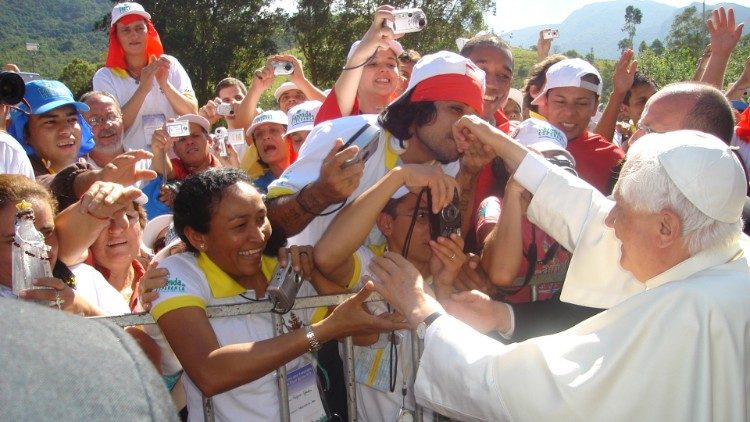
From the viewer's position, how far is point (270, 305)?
253 centimetres

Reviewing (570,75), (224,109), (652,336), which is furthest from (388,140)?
(224,109)

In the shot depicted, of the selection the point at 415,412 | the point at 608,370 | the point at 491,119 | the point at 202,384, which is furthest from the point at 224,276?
the point at 491,119

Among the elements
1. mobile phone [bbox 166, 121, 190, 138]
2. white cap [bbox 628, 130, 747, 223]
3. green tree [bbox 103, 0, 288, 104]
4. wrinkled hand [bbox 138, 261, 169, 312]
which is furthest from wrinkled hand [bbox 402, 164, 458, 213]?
green tree [bbox 103, 0, 288, 104]

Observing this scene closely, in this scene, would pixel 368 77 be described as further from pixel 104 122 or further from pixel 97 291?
pixel 97 291

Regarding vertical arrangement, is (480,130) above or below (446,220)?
above

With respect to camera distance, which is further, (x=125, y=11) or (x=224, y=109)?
(x=224, y=109)

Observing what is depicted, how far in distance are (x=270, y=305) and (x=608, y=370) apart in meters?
1.25

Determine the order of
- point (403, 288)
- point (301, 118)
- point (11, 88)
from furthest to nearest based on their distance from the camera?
point (301, 118) → point (11, 88) → point (403, 288)

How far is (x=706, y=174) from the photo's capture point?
1954mm

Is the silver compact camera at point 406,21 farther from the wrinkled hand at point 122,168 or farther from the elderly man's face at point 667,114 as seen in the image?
the wrinkled hand at point 122,168

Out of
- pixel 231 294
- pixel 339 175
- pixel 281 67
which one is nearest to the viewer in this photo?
pixel 231 294

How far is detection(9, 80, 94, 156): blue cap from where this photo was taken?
12.7 feet

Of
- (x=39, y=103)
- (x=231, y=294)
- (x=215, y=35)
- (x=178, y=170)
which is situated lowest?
(x=215, y=35)

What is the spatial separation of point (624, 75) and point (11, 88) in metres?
3.91
